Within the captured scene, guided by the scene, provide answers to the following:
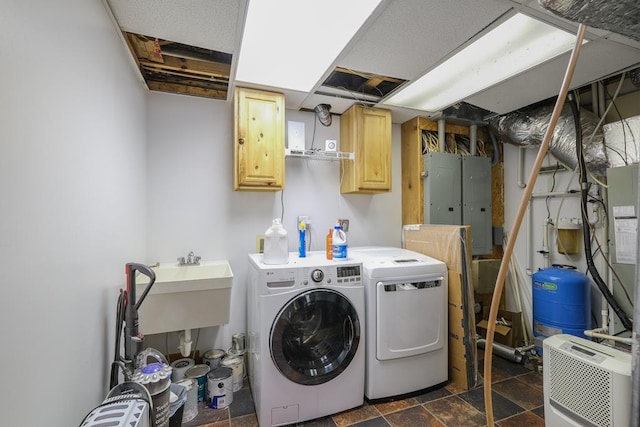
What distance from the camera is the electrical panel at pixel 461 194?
9.67 feet

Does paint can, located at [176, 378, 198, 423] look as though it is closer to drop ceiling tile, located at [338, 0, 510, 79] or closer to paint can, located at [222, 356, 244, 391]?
paint can, located at [222, 356, 244, 391]

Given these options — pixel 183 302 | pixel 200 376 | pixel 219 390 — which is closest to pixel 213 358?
pixel 200 376

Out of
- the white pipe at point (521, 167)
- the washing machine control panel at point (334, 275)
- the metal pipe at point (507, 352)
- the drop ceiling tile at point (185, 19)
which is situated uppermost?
the drop ceiling tile at point (185, 19)

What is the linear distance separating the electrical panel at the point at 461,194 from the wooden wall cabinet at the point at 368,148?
59cm

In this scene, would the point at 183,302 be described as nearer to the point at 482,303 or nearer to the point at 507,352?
the point at 507,352

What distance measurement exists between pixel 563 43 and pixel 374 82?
1248 millimetres

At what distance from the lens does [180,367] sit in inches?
84.7

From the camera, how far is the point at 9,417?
74 cm

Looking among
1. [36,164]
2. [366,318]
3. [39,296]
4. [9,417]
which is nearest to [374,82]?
[366,318]

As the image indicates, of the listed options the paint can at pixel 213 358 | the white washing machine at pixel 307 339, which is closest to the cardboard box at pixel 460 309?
the white washing machine at pixel 307 339

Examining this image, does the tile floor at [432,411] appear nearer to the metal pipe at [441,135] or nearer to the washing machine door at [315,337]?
the washing machine door at [315,337]

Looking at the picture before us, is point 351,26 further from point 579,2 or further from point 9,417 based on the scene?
point 9,417

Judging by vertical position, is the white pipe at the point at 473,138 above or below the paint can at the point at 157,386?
above

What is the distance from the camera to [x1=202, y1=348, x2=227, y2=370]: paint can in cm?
223
